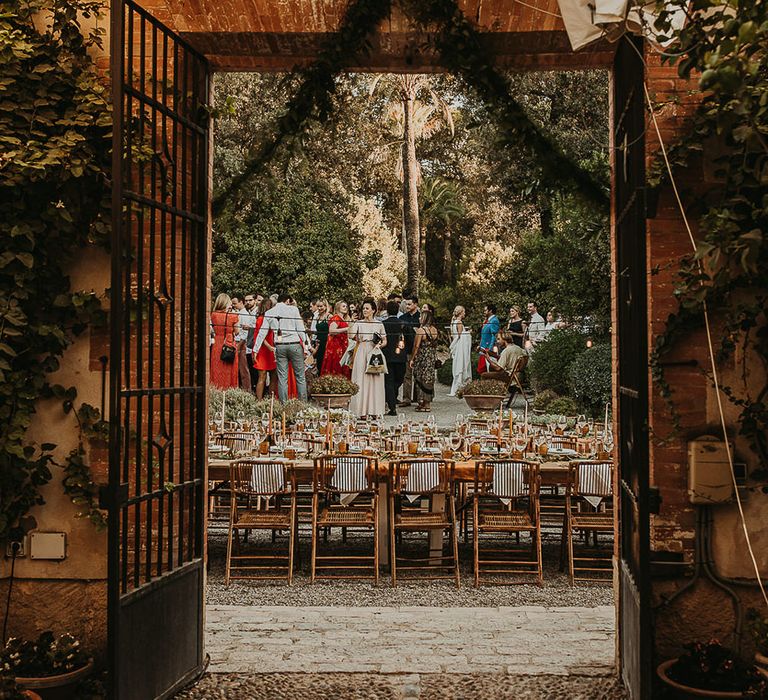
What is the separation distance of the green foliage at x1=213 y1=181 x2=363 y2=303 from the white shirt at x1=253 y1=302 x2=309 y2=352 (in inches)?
246

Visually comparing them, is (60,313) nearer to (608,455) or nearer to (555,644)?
(555,644)

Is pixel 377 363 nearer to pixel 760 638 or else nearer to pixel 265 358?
pixel 265 358

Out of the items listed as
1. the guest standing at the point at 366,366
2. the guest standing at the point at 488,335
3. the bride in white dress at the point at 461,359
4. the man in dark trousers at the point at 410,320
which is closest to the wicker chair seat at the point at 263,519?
the guest standing at the point at 366,366

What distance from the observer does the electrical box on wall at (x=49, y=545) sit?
188 inches

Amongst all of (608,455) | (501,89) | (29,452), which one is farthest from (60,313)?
(608,455)

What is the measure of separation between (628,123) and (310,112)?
5.66 ft

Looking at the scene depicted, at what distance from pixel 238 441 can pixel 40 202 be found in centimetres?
482

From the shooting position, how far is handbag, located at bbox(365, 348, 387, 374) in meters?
14.7

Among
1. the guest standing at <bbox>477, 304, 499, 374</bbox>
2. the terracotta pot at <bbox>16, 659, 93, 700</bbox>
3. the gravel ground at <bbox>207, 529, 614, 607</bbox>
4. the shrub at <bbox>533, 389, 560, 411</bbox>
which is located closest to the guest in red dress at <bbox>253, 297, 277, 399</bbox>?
the guest standing at <bbox>477, 304, 499, 374</bbox>

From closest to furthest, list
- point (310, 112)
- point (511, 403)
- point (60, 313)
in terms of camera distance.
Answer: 1. point (60, 313)
2. point (310, 112)
3. point (511, 403)

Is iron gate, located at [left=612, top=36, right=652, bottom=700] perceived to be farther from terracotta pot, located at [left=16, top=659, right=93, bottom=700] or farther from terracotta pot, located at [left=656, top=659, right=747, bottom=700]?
terracotta pot, located at [left=16, top=659, right=93, bottom=700]

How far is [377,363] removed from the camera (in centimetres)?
1475

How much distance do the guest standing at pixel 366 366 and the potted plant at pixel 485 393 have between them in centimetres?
175

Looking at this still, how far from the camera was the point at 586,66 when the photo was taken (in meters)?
5.23
